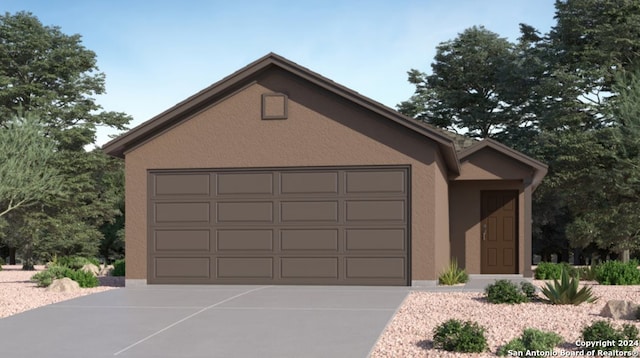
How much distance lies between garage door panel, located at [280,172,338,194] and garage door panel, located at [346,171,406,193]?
0.40m

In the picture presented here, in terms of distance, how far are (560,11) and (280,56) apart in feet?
80.2

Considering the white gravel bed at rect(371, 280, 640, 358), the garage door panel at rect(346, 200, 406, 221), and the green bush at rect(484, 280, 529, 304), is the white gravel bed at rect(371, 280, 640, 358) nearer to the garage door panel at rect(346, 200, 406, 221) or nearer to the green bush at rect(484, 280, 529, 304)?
the green bush at rect(484, 280, 529, 304)

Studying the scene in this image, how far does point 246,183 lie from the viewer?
61.0 feet

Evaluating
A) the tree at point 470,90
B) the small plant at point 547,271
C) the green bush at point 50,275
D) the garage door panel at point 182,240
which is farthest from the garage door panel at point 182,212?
the tree at point 470,90

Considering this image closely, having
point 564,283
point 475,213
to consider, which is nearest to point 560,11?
point 475,213

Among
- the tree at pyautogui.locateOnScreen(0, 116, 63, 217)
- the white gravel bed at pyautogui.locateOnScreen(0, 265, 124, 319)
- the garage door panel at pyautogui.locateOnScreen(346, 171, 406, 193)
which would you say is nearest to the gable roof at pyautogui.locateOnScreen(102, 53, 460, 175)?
the garage door panel at pyautogui.locateOnScreen(346, 171, 406, 193)

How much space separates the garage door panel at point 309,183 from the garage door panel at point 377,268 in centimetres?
184

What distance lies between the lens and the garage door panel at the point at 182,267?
18.7 meters

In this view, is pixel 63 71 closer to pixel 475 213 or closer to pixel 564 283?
pixel 475 213

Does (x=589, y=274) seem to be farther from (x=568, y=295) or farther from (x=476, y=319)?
(x=476, y=319)

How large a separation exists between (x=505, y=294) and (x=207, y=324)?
5.81m

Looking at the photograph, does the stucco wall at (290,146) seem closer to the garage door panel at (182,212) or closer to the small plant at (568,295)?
the garage door panel at (182,212)

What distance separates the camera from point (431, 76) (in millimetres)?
47031

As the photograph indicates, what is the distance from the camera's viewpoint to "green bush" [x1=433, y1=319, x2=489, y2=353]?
9852 mm
